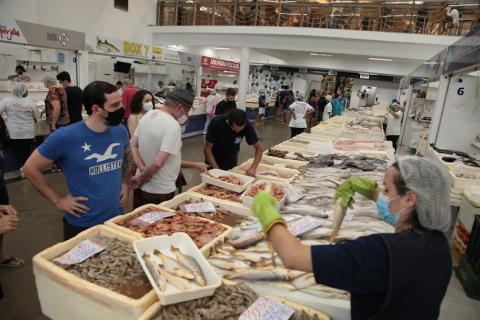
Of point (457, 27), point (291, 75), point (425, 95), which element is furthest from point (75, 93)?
point (291, 75)

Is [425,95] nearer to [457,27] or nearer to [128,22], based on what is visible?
[457,27]

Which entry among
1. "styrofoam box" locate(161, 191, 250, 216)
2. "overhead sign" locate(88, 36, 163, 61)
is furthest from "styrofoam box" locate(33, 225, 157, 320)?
"overhead sign" locate(88, 36, 163, 61)

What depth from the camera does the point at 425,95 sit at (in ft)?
34.1

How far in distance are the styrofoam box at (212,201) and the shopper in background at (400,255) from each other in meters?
1.48

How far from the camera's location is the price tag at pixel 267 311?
1.57m

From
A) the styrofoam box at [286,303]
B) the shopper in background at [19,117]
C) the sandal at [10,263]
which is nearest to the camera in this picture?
the styrofoam box at [286,303]

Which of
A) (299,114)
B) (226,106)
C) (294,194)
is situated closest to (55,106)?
(226,106)

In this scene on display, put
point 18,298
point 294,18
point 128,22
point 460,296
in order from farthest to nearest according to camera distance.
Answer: point 128,22 < point 294,18 < point 460,296 < point 18,298

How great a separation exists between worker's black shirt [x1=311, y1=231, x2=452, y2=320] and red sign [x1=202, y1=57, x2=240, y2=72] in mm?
12149

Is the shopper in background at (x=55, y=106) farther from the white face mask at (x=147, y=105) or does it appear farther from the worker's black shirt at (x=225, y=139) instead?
the worker's black shirt at (x=225, y=139)

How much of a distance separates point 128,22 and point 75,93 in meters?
11.1

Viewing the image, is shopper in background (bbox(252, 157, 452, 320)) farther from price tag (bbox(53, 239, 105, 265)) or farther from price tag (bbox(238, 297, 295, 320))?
price tag (bbox(53, 239, 105, 265))

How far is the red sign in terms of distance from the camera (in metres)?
12.9

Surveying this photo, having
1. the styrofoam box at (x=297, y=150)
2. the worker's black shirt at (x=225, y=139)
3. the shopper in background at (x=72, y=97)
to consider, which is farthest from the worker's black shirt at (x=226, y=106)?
the shopper in background at (x=72, y=97)
